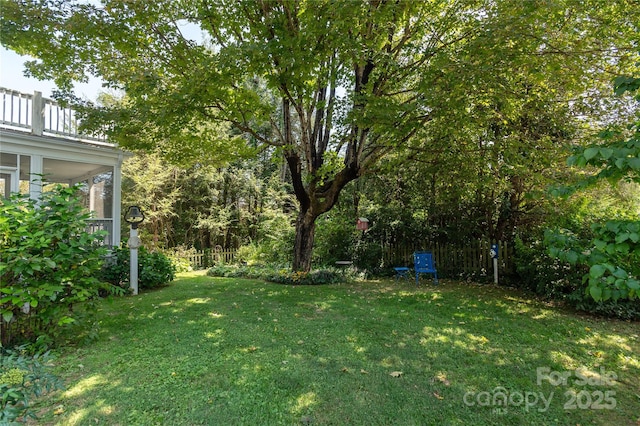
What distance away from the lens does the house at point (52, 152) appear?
19.7 feet

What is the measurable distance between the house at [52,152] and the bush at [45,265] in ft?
6.51

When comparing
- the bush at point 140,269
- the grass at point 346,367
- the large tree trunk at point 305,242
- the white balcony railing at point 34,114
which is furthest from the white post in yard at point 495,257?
the white balcony railing at point 34,114

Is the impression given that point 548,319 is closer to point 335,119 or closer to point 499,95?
point 499,95

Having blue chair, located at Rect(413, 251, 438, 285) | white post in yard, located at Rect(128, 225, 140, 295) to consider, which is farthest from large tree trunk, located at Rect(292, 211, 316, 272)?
white post in yard, located at Rect(128, 225, 140, 295)

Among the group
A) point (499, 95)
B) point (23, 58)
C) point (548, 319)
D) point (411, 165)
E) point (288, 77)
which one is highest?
point (23, 58)

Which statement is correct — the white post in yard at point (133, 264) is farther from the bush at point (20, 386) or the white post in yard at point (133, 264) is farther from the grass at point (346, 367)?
the bush at point (20, 386)

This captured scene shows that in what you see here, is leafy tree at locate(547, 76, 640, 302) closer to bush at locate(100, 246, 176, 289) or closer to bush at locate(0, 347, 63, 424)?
bush at locate(0, 347, 63, 424)

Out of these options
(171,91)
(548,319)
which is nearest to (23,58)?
(171,91)

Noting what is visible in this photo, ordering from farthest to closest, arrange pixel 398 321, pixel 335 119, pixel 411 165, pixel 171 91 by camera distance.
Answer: pixel 411 165 → pixel 335 119 → pixel 171 91 → pixel 398 321

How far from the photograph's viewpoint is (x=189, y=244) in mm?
14852

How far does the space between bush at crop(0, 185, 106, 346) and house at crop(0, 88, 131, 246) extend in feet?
6.51

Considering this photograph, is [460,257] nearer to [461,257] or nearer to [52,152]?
[461,257]

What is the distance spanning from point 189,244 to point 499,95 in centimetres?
→ 1354

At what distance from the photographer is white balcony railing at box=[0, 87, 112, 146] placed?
6.00 metres
